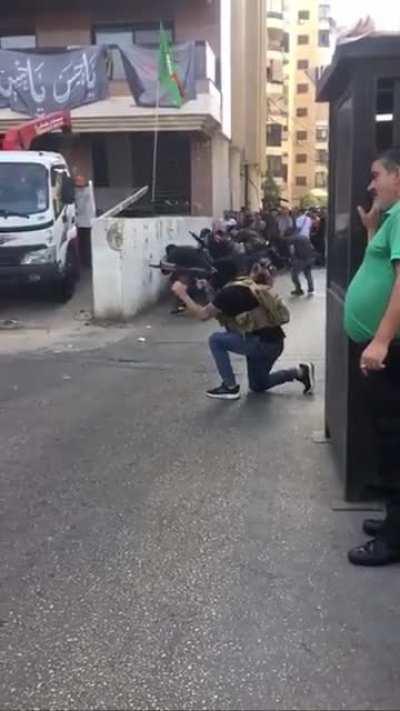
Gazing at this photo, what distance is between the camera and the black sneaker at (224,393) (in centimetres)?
Result: 707

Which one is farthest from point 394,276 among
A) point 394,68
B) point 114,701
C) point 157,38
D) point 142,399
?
point 157,38

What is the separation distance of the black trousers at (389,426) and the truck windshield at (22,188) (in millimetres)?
9927

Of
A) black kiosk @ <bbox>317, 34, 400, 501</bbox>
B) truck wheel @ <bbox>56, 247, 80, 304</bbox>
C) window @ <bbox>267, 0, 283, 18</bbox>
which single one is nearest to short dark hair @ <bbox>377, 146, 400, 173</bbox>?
black kiosk @ <bbox>317, 34, 400, 501</bbox>

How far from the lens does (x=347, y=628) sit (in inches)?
123

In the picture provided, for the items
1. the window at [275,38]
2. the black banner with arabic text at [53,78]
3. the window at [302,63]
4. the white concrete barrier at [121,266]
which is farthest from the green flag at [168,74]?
the window at [302,63]

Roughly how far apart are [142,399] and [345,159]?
3293mm

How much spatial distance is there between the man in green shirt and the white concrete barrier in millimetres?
8292

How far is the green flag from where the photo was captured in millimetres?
16797


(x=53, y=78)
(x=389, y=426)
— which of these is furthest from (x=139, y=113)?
(x=389, y=426)

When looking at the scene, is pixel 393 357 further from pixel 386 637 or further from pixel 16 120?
pixel 16 120

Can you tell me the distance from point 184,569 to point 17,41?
20332 mm

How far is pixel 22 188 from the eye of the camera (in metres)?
12.7

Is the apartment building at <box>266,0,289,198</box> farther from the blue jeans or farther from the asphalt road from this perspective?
the asphalt road

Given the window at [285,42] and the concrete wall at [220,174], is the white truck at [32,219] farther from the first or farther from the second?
the window at [285,42]
